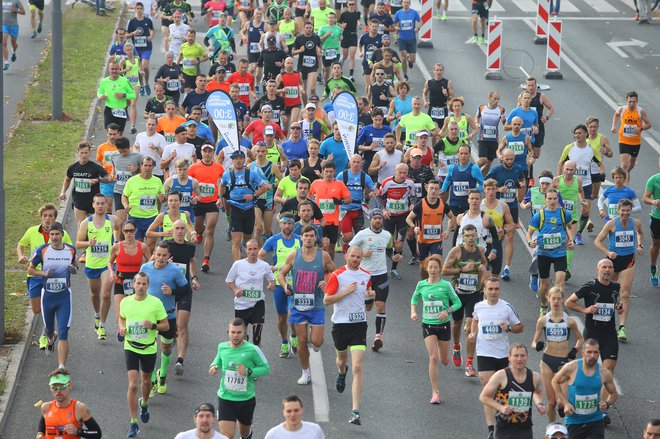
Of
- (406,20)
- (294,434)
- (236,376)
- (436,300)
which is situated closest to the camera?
(294,434)

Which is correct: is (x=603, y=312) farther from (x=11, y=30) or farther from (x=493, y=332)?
(x=11, y=30)

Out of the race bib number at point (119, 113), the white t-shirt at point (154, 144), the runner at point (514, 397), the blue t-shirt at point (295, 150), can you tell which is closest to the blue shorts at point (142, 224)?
the white t-shirt at point (154, 144)

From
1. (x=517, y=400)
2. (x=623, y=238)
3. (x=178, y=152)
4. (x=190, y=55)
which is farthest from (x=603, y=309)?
(x=190, y=55)

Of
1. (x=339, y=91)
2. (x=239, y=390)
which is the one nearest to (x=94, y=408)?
(x=239, y=390)

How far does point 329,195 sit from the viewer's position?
780 inches

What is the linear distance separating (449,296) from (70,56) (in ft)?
70.4

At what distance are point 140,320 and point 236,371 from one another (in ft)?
5.20

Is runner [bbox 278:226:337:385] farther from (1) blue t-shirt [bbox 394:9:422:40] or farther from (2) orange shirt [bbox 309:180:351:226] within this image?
(1) blue t-shirt [bbox 394:9:422:40]

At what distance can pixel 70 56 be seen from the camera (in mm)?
35531

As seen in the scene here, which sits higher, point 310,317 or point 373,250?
point 373,250

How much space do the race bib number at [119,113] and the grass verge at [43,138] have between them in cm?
149

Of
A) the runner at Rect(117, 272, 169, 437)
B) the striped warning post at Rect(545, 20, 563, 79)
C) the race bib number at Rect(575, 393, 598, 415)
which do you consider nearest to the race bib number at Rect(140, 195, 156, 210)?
the runner at Rect(117, 272, 169, 437)

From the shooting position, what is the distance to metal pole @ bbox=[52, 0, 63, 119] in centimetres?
2921

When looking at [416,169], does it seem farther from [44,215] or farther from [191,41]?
[191,41]
